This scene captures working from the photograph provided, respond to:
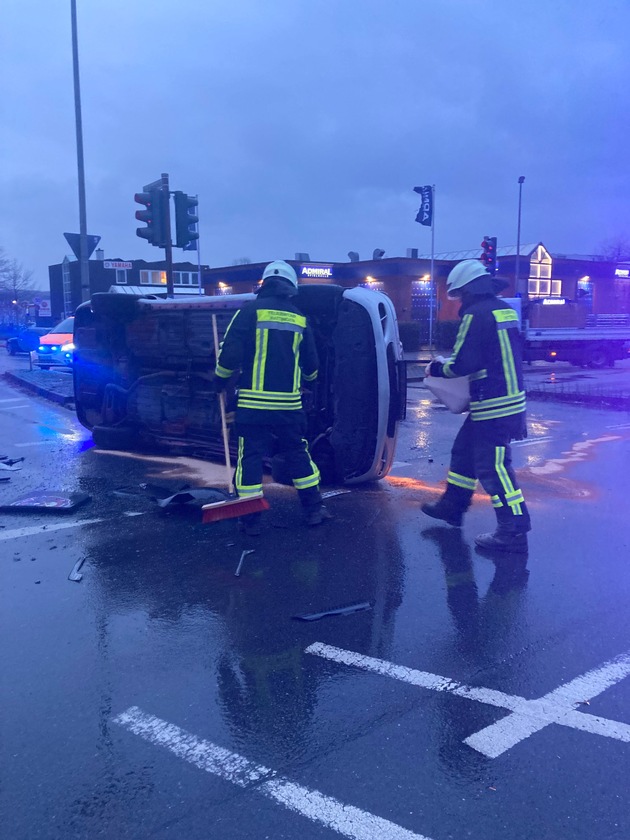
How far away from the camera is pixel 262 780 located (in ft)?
8.84

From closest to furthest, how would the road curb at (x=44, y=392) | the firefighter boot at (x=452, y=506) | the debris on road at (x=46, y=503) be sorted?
1. the firefighter boot at (x=452, y=506)
2. the debris on road at (x=46, y=503)
3. the road curb at (x=44, y=392)

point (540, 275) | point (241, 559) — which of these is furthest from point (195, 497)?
point (540, 275)

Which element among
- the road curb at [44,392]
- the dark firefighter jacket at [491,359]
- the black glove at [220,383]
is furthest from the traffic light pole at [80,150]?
the dark firefighter jacket at [491,359]

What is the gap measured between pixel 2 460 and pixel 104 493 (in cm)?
237

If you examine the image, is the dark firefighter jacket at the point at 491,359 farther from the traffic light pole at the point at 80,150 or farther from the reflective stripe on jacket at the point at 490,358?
the traffic light pole at the point at 80,150

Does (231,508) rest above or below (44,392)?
above

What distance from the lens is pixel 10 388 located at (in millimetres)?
18578

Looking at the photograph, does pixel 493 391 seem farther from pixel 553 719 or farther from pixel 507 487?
pixel 553 719

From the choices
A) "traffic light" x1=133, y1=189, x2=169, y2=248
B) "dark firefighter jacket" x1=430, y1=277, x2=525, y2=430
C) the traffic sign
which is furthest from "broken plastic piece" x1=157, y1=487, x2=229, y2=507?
the traffic sign

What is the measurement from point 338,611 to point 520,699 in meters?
1.26

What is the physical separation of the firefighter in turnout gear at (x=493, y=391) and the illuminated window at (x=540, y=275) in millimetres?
44256

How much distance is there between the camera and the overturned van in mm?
6492

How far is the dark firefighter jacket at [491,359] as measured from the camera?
5312mm

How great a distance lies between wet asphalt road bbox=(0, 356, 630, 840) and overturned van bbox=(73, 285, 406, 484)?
0.75 meters
